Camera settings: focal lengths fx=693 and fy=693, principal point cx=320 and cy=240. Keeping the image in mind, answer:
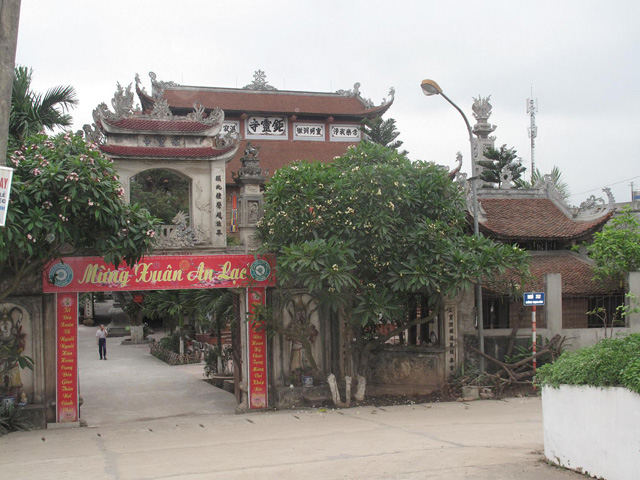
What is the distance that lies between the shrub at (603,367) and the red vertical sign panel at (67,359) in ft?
30.9

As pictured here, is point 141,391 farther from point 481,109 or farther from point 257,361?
point 481,109

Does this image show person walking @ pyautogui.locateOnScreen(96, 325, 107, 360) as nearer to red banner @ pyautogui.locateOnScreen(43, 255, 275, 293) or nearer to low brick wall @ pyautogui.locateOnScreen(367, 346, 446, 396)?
red banner @ pyautogui.locateOnScreen(43, 255, 275, 293)

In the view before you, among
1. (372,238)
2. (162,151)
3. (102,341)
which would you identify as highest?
(162,151)

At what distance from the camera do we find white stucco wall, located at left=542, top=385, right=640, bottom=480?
7301 millimetres

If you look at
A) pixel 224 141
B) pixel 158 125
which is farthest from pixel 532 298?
pixel 158 125

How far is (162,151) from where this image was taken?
1548 centimetres

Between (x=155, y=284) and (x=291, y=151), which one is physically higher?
(x=291, y=151)

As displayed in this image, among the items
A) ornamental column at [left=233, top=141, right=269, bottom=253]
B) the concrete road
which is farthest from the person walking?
ornamental column at [left=233, top=141, right=269, bottom=253]

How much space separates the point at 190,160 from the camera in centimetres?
1562

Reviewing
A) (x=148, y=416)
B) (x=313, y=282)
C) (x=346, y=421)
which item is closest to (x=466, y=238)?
(x=313, y=282)

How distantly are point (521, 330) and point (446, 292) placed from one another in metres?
3.86

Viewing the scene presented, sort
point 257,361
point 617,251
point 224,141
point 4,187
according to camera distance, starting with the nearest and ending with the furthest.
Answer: point 4,187 < point 257,361 < point 224,141 < point 617,251

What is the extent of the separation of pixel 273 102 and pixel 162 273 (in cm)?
1788

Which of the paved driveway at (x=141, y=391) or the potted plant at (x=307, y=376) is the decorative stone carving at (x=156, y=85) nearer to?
the paved driveway at (x=141, y=391)
